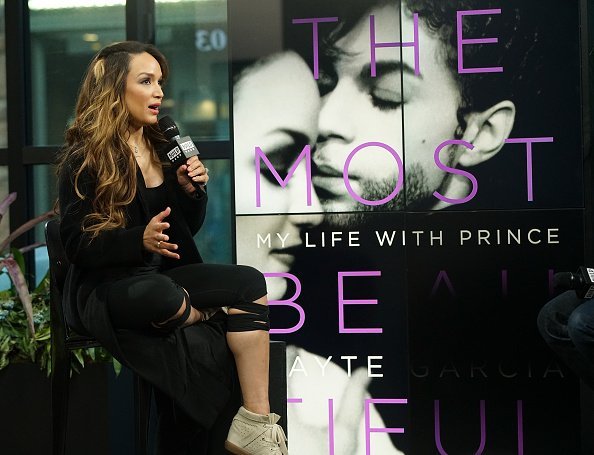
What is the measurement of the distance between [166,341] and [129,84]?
75 cm

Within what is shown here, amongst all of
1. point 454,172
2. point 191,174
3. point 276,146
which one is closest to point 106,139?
point 191,174

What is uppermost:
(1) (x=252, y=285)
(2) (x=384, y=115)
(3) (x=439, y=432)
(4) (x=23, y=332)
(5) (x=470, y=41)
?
(5) (x=470, y=41)

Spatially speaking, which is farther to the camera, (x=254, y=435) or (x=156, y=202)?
(x=156, y=202)

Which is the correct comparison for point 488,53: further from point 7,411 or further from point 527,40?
point 7,411

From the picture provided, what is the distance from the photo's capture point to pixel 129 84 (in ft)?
8.11

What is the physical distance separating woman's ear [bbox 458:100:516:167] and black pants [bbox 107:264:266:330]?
119cm

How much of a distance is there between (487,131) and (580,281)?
0.72 meters

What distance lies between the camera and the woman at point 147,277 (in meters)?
2.25

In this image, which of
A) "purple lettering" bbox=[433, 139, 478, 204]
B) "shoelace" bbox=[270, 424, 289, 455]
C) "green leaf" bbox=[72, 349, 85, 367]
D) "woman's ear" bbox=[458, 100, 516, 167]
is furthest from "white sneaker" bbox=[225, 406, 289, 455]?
"woman's ear" bbox=[458, 100, 516, 167]

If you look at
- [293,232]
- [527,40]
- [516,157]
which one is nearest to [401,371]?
[293,232]

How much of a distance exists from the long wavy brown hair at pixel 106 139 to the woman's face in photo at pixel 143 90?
0.02 meters

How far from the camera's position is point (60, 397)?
2545 millimetres

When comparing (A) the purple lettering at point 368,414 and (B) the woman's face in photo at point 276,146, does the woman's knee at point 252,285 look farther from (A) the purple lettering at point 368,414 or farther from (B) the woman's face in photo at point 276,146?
(A) the purple lettering at point 368,414

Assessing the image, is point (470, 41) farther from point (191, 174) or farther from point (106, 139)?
point (106, 139)
